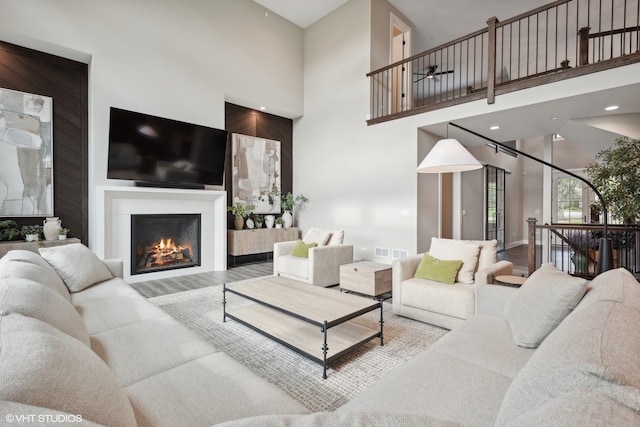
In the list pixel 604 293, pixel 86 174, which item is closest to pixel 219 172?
pixel 86 174

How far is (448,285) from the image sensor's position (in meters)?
3.01

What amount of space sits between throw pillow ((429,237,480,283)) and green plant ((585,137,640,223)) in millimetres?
2559

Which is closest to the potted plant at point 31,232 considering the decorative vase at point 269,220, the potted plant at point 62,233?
the potted plant at point 62,233

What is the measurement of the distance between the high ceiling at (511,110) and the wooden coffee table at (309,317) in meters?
3.80

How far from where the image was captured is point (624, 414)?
0.57 metres

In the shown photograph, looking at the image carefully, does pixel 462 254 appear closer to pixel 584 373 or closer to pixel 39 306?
pixel 584 373

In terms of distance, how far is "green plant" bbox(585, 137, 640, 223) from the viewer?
12.9ft

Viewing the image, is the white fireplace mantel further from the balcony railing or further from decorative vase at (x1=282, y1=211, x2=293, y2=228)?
the balcony railing

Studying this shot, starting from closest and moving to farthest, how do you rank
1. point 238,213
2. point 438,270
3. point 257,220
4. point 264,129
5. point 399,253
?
point 438,270, point 399,253, point 238,213, point 257,220, point 264,129

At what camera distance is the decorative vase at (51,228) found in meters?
4.14

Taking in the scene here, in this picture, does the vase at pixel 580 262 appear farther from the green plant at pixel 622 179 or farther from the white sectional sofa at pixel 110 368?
the white sectional sofa at pixel 110 368

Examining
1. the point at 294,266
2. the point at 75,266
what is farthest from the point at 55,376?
the point at 294,266

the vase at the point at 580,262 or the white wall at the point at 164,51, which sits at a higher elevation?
the white wall at the point at 164,51

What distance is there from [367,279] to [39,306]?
10.0 feet
